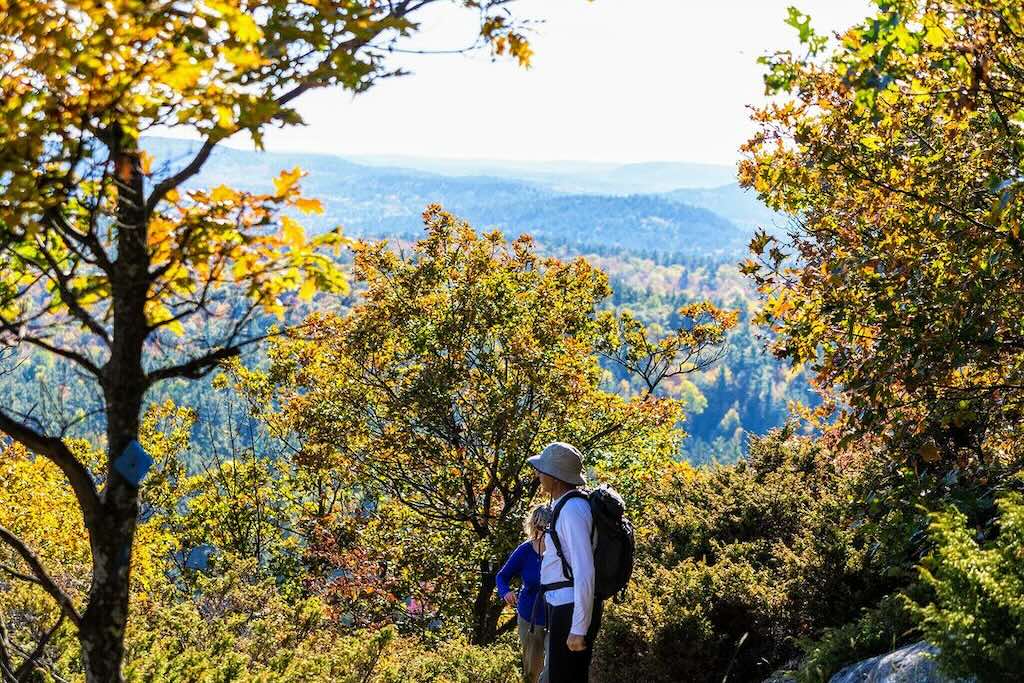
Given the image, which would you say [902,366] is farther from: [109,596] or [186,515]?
[186,515]

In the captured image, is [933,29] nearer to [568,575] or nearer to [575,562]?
[575,562]

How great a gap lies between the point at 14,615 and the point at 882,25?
9.01 m

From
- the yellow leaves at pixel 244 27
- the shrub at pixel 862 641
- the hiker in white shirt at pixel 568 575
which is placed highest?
the yellow leaves at pixel 244 27

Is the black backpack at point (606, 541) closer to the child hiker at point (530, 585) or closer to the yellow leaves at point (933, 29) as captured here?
the child hiker at point (530, 585)

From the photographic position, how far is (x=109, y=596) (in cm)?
→ 321

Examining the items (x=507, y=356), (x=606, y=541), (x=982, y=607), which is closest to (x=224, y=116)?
(x=606, y=541)

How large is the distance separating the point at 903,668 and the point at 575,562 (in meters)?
2.03

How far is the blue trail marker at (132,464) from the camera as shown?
3102mm

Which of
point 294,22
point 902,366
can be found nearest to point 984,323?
point 902,366

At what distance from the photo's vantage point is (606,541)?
510cm

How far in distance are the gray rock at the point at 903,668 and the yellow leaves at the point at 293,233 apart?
3801mm

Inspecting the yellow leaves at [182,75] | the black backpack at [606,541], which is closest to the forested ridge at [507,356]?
the yellow leaves at [182,75]

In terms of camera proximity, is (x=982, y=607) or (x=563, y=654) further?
(x=563, y=654)

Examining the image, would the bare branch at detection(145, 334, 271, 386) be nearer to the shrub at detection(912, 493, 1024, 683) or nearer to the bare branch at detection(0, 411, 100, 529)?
the bare branch at detection(0, 411, 100, 529)
